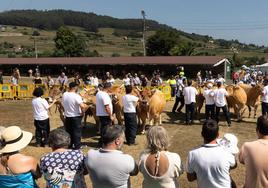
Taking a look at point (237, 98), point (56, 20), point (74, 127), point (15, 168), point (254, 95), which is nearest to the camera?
point (15, 168)

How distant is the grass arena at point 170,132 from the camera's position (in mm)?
8477

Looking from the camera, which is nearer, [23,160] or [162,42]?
[23,160]

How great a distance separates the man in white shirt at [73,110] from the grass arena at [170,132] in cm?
92

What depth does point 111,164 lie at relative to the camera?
4.32 meters

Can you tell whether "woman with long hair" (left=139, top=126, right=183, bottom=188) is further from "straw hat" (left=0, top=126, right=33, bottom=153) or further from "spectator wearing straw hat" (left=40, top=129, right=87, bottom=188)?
"straw hat" (left=0, top=126, right=33, bottom=153)

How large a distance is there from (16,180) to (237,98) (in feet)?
38.2

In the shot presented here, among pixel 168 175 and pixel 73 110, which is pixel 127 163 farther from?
pixel 73 110

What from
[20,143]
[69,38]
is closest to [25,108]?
[20,143]

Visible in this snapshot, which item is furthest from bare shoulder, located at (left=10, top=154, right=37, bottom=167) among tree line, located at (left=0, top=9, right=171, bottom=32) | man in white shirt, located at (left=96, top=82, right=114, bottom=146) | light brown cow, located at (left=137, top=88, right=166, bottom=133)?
tree line, located at (left=0, top=9, right=171, bottom=32)

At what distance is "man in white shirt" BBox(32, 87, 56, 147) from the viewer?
10.5 meters

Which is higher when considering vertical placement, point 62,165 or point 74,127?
point 62,165

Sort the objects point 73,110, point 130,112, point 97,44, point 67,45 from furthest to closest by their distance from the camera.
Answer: point 97,44 < point 67,45 < point 130,112 < point 73,110

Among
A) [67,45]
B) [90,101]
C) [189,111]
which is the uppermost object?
[67,45]

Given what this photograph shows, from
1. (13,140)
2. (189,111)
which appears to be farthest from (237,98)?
(13,140)
